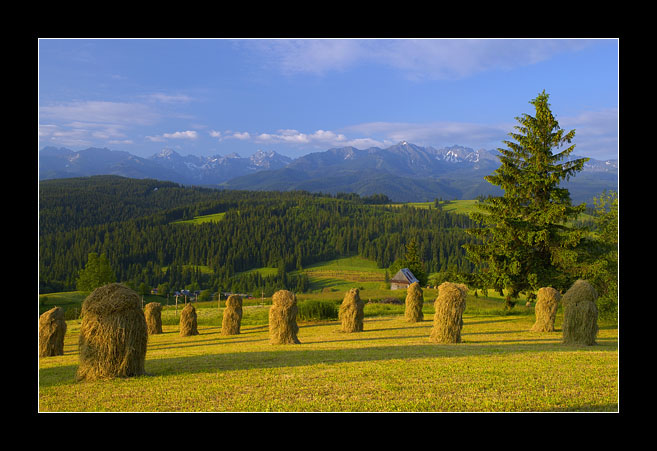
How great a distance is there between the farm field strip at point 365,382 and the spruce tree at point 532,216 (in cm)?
1140

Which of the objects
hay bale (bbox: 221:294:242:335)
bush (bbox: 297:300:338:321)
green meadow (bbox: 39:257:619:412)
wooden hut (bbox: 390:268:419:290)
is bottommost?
wooden hut (bbox: 390:268:419:290)

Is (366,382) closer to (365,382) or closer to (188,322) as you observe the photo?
(365,382)

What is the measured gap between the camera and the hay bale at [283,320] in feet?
55.0

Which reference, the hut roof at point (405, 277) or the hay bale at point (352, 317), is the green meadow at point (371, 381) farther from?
the hut roof at point (405, 277)

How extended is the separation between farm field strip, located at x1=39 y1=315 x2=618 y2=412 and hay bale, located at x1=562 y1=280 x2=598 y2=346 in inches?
19.8

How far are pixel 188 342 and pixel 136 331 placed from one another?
1155 cm

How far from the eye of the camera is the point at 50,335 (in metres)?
16.5

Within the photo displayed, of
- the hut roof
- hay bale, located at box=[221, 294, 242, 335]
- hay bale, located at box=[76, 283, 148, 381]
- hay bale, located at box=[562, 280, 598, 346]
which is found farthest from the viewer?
the hut roof

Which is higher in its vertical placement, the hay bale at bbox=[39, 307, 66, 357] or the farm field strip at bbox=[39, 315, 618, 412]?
the farm field strip at bbox=[39, 315, 618, 412]

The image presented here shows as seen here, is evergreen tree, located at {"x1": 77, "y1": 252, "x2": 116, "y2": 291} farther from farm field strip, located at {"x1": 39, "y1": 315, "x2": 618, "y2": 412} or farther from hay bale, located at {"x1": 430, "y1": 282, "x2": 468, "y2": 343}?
hay bale, located at {"x1": 430, "y1": 282, "x2": 468, "y2": 343}

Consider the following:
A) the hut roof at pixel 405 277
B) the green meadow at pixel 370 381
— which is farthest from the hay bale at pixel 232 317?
the hut roof at pixel 405 277

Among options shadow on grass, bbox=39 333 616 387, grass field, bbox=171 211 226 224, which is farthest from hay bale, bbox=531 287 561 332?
grass field, bbox=171 211 226 224

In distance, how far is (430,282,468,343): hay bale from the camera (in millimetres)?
15062

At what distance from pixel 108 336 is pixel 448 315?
1100cm
